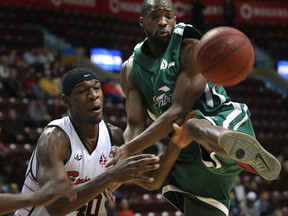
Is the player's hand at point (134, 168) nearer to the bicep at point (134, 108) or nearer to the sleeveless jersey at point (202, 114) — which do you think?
the sleeveless jersey at point (202, 114)

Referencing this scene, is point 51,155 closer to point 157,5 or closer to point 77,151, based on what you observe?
point 77,151

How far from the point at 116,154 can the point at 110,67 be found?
13.1 metres

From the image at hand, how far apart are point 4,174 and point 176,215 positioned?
3.45m

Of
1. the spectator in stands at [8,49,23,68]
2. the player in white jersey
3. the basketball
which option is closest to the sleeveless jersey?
the basketball

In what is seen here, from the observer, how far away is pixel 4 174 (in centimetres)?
1100

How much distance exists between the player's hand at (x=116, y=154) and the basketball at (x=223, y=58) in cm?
86

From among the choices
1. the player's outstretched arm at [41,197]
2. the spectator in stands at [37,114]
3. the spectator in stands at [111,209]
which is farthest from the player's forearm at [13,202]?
the spectator in stands at [37,114]

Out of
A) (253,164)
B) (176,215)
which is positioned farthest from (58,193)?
(176,215)

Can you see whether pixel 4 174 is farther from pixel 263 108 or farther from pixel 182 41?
pixel 263 108

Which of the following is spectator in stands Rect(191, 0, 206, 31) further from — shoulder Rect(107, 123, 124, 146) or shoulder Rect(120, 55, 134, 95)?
shoulder Rect(107, 123, 124, 146)

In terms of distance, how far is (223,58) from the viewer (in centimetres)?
480

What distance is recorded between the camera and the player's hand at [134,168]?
426 cm

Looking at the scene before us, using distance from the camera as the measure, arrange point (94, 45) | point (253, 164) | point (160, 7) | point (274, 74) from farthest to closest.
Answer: point (274, 74)
point (94, 45)
point (160, 7)
point (253, 164)

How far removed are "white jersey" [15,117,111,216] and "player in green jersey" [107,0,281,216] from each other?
133mm
